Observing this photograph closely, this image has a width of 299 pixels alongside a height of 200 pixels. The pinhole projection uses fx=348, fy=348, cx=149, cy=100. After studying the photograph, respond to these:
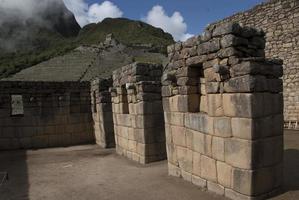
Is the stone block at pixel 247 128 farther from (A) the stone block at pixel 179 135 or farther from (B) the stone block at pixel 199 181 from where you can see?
(A) the stone block at pixel 179 135

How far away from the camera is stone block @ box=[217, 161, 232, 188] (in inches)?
213

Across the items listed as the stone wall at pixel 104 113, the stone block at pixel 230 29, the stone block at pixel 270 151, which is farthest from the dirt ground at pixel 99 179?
the stone block at pixel 230 29

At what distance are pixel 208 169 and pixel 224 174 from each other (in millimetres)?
463

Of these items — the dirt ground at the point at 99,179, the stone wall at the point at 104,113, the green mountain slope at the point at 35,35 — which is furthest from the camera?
the green mountain slope at the point at 35,35

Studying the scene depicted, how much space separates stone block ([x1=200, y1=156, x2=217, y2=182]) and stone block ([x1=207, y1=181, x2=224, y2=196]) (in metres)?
0.08

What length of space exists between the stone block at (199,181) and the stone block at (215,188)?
0.43 ft

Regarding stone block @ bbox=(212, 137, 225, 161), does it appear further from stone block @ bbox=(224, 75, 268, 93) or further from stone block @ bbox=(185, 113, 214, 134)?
stone block @ bbox=(224, 75, 268, 93)

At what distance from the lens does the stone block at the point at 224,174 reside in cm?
540

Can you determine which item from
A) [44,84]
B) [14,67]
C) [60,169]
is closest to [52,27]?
[14,67]

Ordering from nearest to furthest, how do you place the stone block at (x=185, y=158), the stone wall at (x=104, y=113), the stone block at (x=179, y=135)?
the stone block at (x=185, y=158) < the stone block at (x=179, y=135) < the stone wall at (x=104, y=113)

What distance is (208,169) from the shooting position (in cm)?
594

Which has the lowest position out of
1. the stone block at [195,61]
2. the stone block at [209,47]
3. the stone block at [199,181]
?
the stone block at [199,181]

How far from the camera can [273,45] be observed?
14.1 m

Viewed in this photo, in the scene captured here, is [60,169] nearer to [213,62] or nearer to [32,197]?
[32,197]
